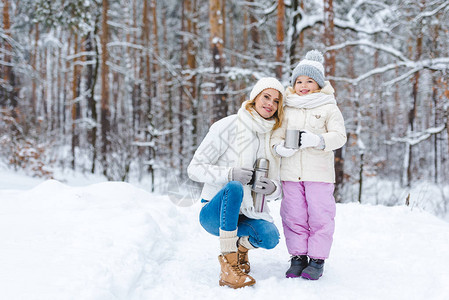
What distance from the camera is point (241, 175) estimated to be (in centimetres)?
251

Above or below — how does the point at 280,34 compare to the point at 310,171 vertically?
above

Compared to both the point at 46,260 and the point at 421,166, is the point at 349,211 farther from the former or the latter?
the point at 421,166

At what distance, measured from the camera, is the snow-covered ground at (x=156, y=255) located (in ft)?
6.98

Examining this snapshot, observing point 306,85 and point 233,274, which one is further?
point 306,85

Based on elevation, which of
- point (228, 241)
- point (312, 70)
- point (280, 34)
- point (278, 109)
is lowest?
point (228, 241)

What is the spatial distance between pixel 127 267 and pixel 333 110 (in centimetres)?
199

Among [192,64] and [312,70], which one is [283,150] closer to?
[312,70]

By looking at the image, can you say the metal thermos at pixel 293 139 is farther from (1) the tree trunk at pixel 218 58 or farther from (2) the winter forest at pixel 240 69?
(1) the tree trunk at pixel 218 58

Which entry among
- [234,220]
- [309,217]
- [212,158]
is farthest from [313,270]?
[212,158]

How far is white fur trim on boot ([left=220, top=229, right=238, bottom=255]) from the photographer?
2504mm

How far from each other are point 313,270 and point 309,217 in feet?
1.33

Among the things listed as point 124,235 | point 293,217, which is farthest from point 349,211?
point 124,235

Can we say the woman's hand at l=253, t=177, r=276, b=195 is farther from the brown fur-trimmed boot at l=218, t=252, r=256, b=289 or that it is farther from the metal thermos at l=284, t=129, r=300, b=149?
the brown fur-trimmed boot at l=218, t=252, r=256, b=289

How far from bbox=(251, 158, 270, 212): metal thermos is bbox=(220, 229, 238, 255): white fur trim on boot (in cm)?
29
